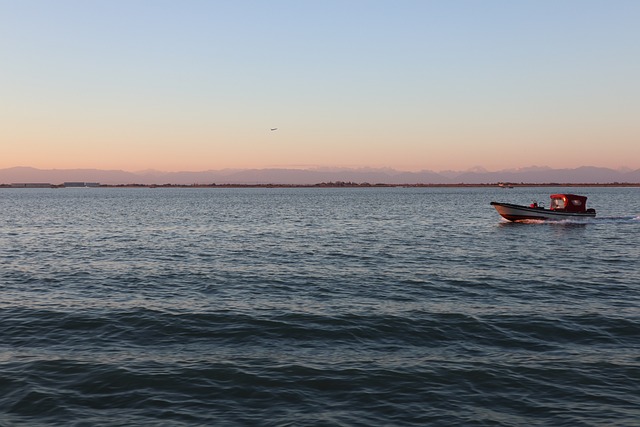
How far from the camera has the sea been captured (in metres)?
10.5

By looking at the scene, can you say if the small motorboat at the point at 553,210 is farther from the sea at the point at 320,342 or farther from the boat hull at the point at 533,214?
the sea at the point at 320,342

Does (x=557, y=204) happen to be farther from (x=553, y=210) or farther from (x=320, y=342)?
(x=320, y=342)

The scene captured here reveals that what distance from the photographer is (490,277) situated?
2520cm

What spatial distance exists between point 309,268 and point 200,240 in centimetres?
1819

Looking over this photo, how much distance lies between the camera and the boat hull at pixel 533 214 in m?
58.2

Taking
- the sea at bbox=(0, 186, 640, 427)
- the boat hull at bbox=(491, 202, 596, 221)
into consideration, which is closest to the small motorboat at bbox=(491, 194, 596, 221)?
the boat hull at bbox=(491, 202, 596, 221)

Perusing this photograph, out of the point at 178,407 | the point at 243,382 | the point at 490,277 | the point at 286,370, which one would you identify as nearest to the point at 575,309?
the point at 490,277

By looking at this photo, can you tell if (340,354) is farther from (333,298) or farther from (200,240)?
(200,240)

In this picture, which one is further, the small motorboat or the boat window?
the boat window

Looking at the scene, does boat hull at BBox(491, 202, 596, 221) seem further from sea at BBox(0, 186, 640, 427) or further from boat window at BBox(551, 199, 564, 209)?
sea at BBox(0, 186, 640, 427)

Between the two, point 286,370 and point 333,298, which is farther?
point 333,298

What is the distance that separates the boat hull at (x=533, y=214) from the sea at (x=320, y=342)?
28.8 m

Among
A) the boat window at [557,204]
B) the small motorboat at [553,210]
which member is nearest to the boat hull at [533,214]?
the small motorboat at [553,210]

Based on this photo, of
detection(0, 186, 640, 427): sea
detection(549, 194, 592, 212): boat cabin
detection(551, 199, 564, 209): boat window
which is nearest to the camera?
detection(0, 186, 640, 427): sea
